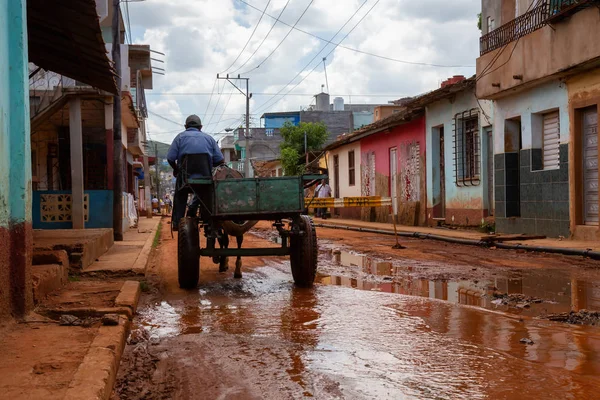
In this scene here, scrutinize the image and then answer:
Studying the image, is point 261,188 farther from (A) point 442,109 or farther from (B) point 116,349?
(A) point 442,109

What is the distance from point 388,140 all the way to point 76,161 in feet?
45.4

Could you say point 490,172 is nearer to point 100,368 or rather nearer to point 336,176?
point 100,368

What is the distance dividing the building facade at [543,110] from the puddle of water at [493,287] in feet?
16.4

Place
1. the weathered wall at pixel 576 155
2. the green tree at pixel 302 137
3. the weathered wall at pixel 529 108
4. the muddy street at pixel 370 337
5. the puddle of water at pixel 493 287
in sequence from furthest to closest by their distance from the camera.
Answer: the green tree at pixel 302 137 < the weathered wall at pixel 529 108 < the weathered wall at pixel 576 155 < the puddle of water at pixel 493 287 < the muddy street at pixel 370 337

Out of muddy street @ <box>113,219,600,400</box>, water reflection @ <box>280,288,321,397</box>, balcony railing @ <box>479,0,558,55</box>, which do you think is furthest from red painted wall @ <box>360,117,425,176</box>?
water reflection @ <box>280,288,321,397</box>

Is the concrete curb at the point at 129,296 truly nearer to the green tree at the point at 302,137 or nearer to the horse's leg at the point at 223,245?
the horse's leg at the point at 223,245

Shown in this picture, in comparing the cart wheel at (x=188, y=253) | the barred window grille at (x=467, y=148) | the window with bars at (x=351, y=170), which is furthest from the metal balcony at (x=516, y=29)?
the window with bars at (x=351, y=170)

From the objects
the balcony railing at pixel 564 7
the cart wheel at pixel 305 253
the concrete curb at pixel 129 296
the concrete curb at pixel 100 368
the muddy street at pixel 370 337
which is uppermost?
the balcony railing at pixel 564 7

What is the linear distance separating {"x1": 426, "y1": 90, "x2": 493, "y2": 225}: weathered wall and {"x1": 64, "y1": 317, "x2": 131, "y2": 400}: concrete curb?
46.6 feet

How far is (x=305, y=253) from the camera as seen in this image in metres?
7.38

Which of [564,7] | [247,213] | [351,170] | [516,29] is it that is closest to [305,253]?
[247,213]

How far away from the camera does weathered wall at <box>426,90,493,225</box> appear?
1744 centimetres

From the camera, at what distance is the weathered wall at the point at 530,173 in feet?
44.3

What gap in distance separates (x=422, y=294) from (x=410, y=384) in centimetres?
348
